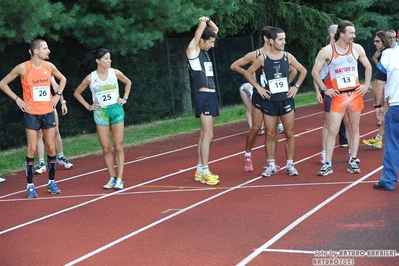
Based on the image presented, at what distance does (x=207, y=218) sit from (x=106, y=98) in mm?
2752

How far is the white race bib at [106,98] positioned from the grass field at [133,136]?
3445 millimetres

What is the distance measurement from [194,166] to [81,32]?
5.18 metres

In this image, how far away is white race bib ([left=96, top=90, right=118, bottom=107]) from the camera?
32.0ft

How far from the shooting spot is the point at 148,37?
52.6ft

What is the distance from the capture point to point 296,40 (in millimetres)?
28156

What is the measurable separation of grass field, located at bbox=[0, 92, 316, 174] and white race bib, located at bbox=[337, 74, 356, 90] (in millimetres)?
6081

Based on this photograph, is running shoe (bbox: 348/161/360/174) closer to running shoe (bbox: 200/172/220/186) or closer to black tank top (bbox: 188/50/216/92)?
running shoe (bbox: 200/172/220/186)

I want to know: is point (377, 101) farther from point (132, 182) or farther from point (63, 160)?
point (63, 160)

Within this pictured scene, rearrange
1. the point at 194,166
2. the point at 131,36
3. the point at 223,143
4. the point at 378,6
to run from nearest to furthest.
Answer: the point at 194,166 → the point at 223,143 → the point at 131,36 → the point at 378,6

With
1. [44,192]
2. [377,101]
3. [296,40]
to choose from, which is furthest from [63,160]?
[296,40]

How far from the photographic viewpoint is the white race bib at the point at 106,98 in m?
9.75

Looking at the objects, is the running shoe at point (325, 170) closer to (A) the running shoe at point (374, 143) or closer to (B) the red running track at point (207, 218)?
(B) the red running track at point (207, 218)

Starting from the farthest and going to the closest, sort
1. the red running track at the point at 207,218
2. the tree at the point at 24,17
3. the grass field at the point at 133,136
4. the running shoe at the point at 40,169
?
the grass field at the point at 133,136 → the tree at the point at 24,17 → the running shoe at the point at 40,169 → the red running track at the point at 207,218

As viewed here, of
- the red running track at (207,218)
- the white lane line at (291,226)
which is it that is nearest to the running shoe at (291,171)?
the red running track at (207,218)
